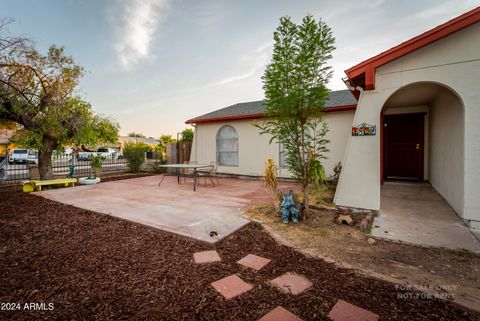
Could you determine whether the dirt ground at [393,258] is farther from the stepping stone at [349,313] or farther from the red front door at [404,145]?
the red front door at [404,145]

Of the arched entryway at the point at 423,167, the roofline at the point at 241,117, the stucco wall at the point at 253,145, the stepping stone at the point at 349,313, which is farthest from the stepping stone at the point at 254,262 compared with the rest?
the roofline at the point at 241,117

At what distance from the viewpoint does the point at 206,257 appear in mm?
2564

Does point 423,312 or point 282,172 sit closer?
point 423,312

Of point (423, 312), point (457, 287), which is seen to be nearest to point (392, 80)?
point (457, 287)

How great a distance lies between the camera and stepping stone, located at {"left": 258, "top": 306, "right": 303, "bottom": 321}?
1.57 metres

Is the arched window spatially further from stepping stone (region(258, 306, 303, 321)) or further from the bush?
stepping stone (region(258, 306, 303, 321))

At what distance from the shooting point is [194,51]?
Result: 9.51 metres

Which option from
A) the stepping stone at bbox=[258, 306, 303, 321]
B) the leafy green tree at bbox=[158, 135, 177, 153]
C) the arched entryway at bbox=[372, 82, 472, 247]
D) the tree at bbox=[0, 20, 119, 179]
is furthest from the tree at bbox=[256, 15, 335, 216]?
the leafy green tree at bbox=[158, 135, 177, 153]

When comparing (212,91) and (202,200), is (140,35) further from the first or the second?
(202,200)

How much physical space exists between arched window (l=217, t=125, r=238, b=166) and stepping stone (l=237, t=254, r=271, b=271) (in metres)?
7.41

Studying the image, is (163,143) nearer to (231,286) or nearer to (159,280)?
(159,280)

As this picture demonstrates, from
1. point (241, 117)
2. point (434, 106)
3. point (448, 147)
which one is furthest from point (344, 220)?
point (241, 117)

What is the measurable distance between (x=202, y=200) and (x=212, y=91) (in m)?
9.08

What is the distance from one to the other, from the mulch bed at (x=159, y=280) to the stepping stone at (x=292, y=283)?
7 cm
